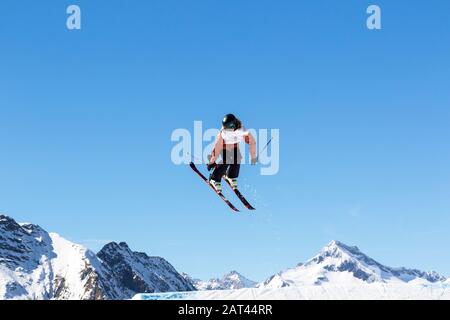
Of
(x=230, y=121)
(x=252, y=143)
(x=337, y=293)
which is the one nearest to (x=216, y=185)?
(x=252, y=143)

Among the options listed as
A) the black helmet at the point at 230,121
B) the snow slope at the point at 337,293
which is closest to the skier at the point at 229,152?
the black helmet at the point at 230,121

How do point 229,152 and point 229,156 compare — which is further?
point 229,156

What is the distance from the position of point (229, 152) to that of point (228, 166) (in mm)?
1287

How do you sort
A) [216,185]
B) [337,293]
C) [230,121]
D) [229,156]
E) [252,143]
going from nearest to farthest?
[337,293] → [230,121] → [252,143] → [229,156] → [216,185]

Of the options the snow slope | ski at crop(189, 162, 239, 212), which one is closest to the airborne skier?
ski at crop(189, 162, 239, 212)

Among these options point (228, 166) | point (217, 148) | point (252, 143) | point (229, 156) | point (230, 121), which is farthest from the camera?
point (228, 166)

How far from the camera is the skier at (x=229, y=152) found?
19.6 metres

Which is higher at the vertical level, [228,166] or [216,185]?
[228,166]

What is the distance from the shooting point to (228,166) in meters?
22.5

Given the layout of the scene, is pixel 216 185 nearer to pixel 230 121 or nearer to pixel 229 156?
pixel 229 156

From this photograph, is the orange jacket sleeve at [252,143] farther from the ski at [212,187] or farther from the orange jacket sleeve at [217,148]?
the ski at [212,187]
